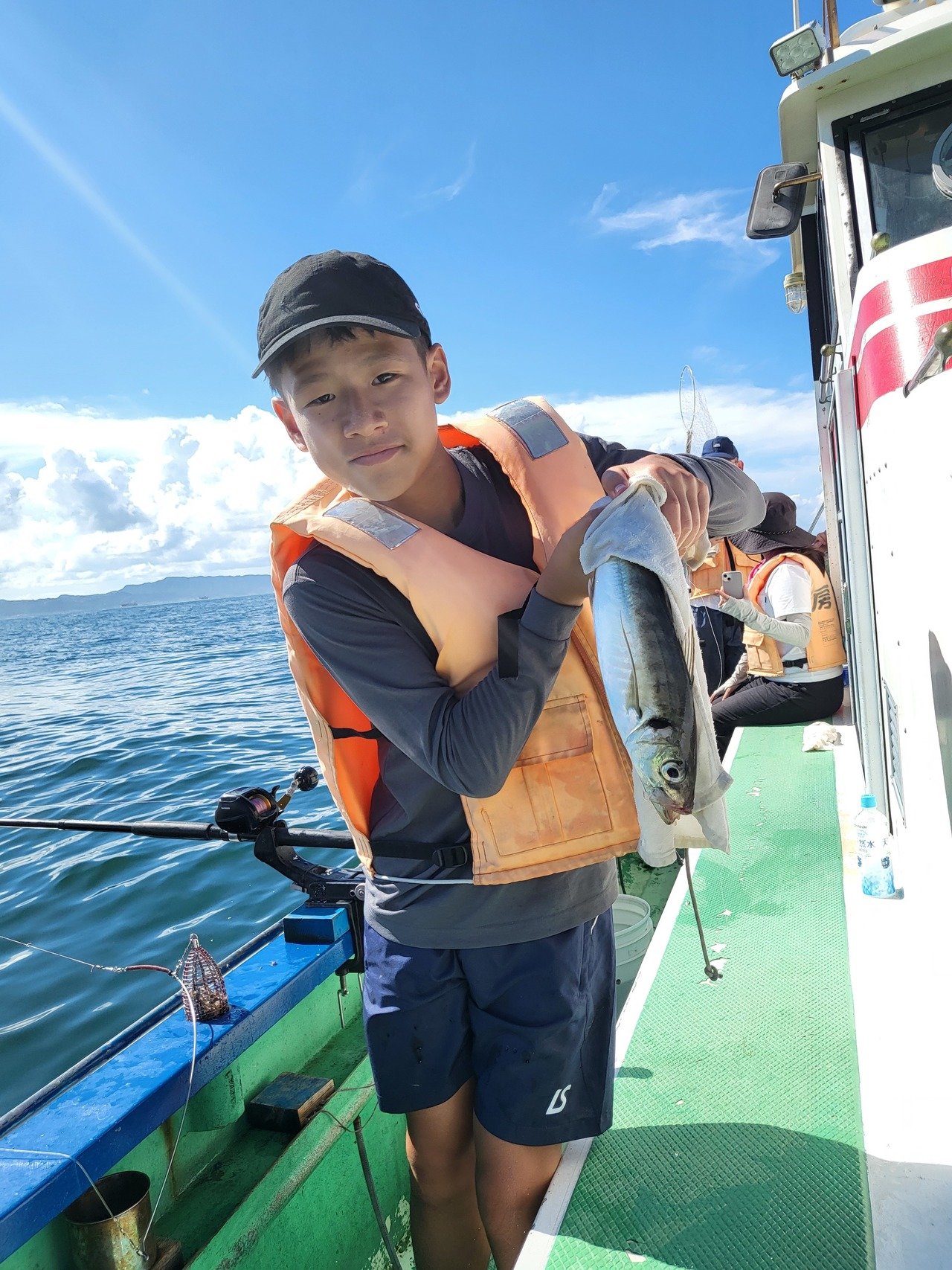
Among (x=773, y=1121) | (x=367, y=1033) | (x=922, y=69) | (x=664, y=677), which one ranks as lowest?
(x=773, y=1121)

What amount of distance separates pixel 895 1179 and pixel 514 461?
195cm

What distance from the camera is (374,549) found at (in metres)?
1.70

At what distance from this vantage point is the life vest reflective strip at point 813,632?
6480 millimetres

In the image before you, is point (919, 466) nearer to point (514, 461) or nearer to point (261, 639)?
point (514, 461)

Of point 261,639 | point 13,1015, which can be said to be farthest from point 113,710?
point 261,639

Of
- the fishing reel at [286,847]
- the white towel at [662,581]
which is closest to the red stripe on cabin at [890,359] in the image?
the white towel at [662,581]

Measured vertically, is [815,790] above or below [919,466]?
below

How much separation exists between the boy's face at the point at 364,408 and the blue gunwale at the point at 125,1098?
6.05 feet

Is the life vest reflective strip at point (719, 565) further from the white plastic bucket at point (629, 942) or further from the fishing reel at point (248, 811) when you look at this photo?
the fishing reel at point (248, 811)

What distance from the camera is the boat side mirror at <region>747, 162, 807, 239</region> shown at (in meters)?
3.16

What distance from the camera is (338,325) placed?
1618mm

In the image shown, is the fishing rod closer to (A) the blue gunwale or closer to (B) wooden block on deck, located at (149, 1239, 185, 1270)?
(A) the blue gunwale

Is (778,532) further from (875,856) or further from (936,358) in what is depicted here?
Answer: (936,358)

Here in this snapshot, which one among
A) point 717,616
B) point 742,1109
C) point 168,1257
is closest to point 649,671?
point 742,1109
